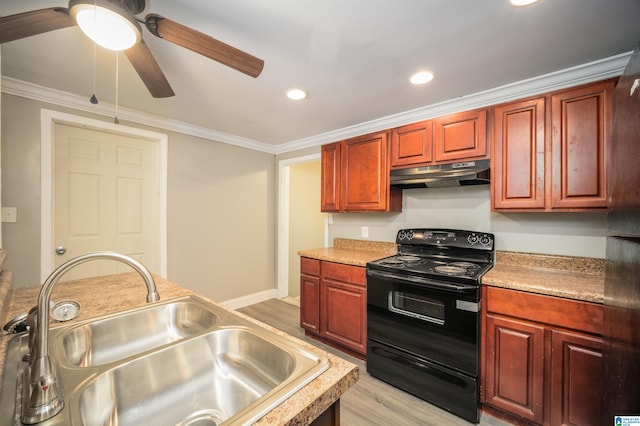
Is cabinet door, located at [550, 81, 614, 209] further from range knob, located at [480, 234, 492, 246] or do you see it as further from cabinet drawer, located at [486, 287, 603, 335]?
cabinet drawer, located at [486, 287, 603, 335]

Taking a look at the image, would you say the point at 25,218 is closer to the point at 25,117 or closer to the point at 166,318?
the point at 25,117

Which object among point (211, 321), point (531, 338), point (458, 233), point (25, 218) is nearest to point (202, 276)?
point (25, 218)

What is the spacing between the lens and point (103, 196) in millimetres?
2604

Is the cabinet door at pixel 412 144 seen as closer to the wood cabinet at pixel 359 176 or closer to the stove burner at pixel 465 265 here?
the wood cabinet at pixel 359 176

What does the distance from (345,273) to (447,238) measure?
0.97m

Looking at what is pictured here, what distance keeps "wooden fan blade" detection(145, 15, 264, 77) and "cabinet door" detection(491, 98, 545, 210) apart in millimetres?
1774

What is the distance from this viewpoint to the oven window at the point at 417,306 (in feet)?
6.08

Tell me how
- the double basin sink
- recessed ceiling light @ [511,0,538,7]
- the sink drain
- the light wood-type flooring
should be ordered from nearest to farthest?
the double basin sink, the sink drain, recessed ceiling light @ [511,0,538,7], the light wood-type flooring

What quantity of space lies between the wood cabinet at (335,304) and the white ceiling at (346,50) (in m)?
1.59

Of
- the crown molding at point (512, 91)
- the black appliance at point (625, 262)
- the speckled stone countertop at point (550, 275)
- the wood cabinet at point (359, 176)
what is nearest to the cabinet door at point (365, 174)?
the wood cabinet at point (359, 176)

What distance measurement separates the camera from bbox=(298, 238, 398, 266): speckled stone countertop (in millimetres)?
2490

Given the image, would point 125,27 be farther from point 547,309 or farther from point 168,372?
point 547,309

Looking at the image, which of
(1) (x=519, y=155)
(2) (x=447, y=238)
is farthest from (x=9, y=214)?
(1) (x=519, y=155)

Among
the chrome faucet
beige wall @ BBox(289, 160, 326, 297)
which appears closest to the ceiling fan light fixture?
the chrome faucet
